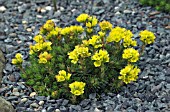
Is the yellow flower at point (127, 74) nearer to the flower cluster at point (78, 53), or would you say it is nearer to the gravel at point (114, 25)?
the gravel at point (114, 25)

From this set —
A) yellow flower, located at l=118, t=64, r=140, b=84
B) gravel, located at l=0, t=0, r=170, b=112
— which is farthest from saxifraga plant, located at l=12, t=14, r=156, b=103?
gravel, located at l=0, t=0, r=170, b=112

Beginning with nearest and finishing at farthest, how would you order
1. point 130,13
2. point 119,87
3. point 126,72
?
point 126,72 < point 119,87 < point 130,13

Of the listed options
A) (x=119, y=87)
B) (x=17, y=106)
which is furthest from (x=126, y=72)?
(x=17, y=106)

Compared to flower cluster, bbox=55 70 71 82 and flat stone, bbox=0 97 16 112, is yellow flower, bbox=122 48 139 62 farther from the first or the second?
flat stone, bbox=0 97 16 112

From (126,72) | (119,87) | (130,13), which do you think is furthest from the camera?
(130,13)

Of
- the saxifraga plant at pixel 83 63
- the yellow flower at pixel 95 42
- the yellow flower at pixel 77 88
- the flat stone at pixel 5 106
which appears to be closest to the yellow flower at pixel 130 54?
the saxifraga plant at pixel 83 63

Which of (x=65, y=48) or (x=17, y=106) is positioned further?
(x=65, y=48)

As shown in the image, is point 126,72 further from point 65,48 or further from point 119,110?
point 65,48
